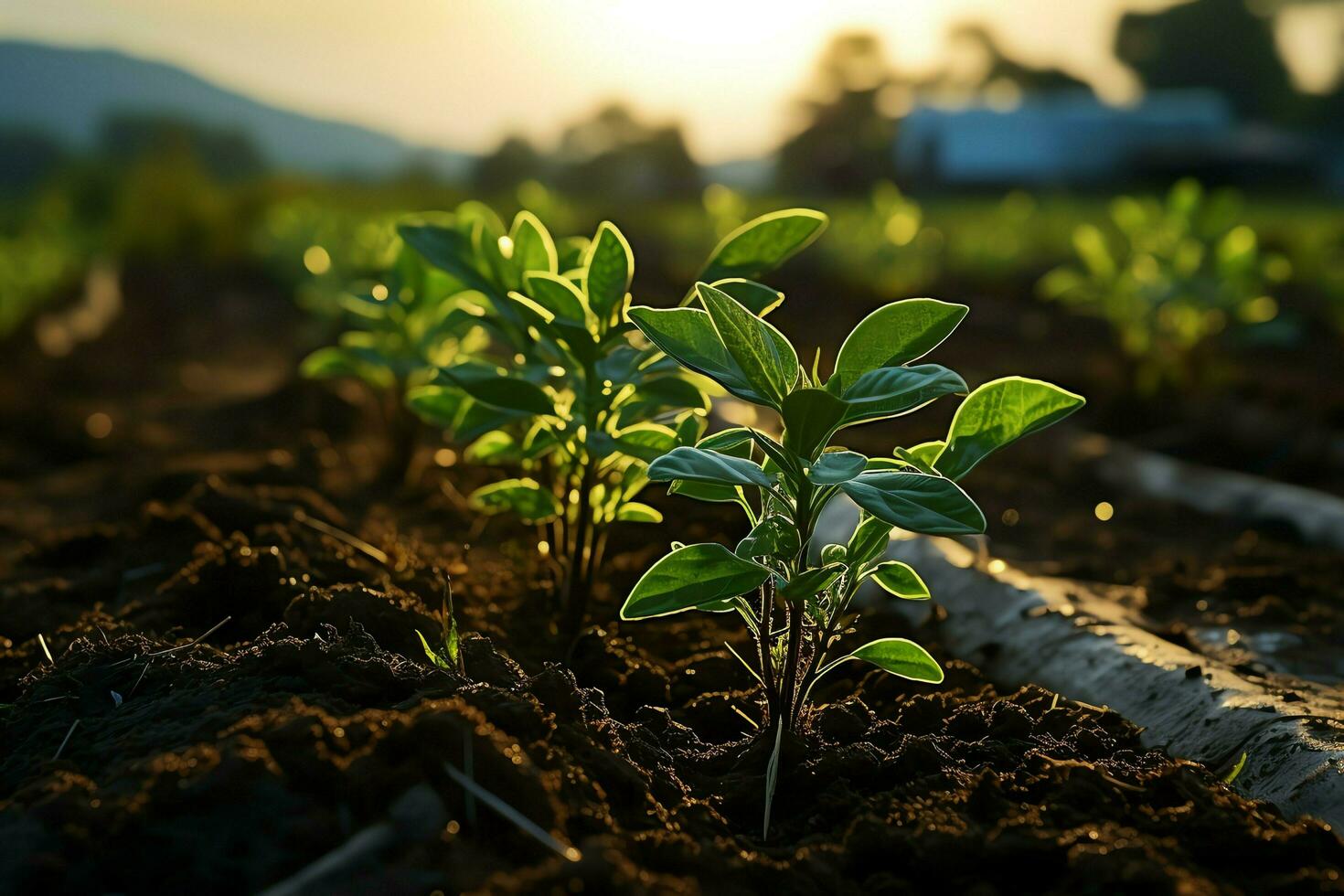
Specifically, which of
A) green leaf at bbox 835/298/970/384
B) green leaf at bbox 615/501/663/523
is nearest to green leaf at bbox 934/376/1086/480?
green leaf at bbox 835/298/970/384

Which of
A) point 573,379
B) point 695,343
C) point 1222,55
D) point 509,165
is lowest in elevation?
point 573,379

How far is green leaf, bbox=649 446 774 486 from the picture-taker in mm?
1223

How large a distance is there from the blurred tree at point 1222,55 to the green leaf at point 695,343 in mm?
53336

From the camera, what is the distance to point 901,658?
1.58 metres

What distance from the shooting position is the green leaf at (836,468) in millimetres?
1288

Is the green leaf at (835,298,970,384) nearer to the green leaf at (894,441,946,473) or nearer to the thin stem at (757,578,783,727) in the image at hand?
the green leaf at (894,441,946,473)

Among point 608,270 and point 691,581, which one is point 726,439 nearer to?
point 691,581

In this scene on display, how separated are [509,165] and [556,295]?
91.6ft

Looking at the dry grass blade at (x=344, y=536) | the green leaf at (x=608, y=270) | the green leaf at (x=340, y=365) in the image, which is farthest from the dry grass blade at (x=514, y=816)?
the green leaf at (x=340, y=365)

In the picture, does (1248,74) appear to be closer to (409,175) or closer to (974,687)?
(409,175)

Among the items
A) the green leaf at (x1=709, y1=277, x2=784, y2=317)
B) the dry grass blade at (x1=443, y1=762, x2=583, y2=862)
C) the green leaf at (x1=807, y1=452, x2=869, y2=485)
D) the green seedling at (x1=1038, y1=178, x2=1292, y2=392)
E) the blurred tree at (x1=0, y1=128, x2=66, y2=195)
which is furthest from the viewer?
the blurred tree at (x1=0, y1=128, x2=66, y2=195)

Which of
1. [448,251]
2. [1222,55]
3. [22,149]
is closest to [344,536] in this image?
[448,251]

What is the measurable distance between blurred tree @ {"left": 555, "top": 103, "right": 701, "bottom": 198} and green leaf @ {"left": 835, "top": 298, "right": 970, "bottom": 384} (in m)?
27.1

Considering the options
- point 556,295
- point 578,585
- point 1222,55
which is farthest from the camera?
point 1222,55
